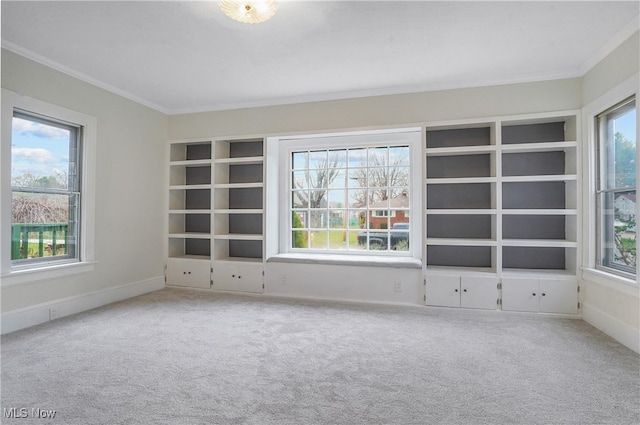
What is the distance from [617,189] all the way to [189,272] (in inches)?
192

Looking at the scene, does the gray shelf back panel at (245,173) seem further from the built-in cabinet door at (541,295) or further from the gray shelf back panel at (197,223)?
the built-in cabinet door at (541,295)

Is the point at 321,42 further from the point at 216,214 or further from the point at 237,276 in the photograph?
the point at 237,276

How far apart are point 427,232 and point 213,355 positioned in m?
2.82

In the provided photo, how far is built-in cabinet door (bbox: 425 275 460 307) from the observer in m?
3.75

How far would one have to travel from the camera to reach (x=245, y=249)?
4.94 m

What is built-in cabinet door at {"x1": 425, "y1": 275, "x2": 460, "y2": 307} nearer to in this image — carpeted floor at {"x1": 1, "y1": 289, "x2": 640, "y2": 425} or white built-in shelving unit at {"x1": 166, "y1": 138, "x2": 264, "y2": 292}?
carpeted floor at {"x1": 1, "y1": 289, "x2": 640, "y2": 425}

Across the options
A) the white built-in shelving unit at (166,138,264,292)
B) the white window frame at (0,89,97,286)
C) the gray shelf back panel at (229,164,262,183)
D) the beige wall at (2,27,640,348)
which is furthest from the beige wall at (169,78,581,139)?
the white window frame at (0,89,97,286)

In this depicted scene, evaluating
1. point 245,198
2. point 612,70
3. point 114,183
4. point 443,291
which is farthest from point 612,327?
point 114,183

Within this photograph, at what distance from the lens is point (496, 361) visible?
245cm

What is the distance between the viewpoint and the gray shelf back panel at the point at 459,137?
4.04 meters

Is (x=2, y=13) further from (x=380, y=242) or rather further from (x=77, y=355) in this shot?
(x=380, y=242)

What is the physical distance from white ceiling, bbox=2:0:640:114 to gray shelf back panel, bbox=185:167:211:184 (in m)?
1.30

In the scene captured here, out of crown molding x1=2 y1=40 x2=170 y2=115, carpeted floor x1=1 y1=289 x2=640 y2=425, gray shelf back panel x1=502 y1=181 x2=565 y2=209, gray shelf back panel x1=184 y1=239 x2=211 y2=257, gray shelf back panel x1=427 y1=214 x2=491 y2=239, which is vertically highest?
crown molding x1=2 y1=40 x2=170 y2=115

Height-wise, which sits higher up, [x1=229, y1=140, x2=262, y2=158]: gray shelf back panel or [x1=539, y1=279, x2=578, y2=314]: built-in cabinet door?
[x1=229, y1=140, x2=262, y2=158]: gray shelf back panel
